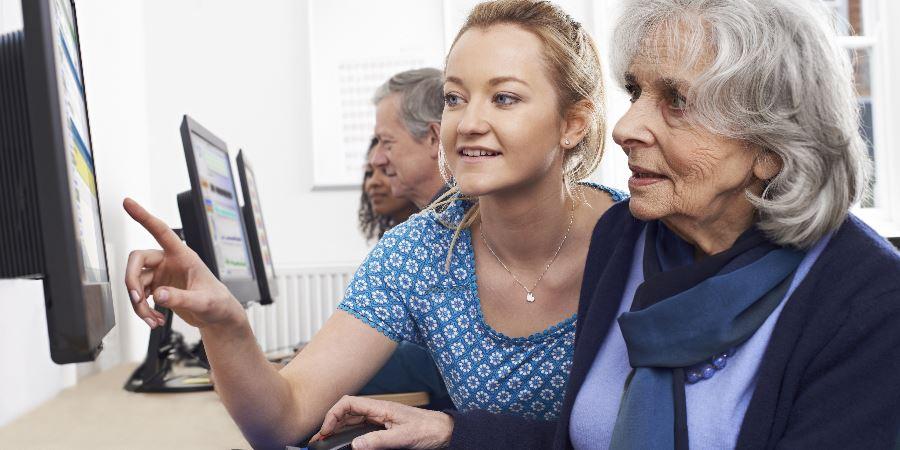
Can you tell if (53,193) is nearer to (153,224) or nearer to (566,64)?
(153,224)

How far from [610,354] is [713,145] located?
33 cm

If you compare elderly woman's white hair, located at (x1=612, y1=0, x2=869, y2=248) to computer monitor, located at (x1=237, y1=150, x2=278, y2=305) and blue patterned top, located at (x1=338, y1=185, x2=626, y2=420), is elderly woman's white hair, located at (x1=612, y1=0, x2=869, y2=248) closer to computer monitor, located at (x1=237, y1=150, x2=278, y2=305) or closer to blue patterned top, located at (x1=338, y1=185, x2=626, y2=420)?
blue patterned top, located at (x1=338, y1=185, x2=626, y2=420)

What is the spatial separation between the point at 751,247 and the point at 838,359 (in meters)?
0.18

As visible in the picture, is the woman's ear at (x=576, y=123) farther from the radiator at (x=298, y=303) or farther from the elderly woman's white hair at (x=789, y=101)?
the radiator at (x=298, y=303)

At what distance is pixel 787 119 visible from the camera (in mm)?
982

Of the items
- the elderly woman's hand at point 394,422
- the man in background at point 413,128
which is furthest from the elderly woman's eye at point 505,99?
the man in background at point 413,128

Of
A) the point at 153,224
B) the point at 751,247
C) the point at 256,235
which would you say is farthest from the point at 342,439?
the point at 256,235

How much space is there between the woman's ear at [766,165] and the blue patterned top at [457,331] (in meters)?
0.48

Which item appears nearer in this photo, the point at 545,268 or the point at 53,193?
the point at 53,193

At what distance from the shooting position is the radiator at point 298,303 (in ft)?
13.4

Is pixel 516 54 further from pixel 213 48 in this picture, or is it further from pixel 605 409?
pixel 213 48

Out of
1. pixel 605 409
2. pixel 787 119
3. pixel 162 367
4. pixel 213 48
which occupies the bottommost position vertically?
pixel 162 367

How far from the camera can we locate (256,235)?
2.33 meters

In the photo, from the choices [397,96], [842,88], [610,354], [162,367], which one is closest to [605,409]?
[610,354]
